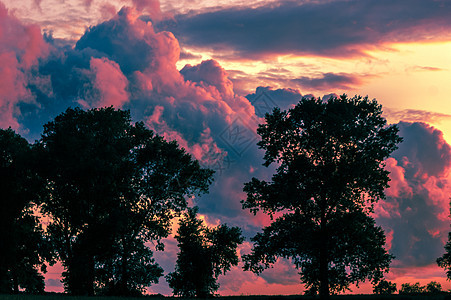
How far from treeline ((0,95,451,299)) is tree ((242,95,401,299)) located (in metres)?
0.10

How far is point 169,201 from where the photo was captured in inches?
1901

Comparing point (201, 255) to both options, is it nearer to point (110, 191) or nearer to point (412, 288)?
point (110, 191)

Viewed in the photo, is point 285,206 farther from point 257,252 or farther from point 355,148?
point 355,148

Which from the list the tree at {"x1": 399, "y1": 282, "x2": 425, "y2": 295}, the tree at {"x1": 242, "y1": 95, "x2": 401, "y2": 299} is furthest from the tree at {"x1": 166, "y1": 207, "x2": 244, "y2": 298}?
the tree at {"x1": 399, "y1": 282, "x2": 425, "y2": 295}

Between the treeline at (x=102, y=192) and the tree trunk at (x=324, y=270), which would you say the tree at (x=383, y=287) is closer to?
the tree trunk at (x=324, y=270)

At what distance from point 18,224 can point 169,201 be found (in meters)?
18.6

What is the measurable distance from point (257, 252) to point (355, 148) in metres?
12.8

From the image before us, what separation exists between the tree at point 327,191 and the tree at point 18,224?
25724mm

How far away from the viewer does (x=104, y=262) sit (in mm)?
47500

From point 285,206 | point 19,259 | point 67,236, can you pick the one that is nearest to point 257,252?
point 285,206

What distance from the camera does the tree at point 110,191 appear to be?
44750 millimetres

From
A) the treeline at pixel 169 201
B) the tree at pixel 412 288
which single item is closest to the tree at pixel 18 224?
the treeline at pixel 169 201

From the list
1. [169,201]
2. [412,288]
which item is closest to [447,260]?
[169,201]

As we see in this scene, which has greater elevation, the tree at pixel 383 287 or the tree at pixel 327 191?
the tree at pixel 327 191
